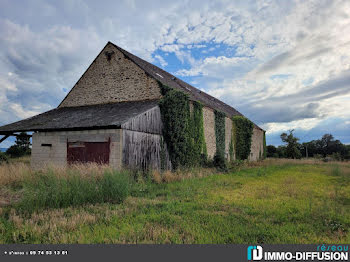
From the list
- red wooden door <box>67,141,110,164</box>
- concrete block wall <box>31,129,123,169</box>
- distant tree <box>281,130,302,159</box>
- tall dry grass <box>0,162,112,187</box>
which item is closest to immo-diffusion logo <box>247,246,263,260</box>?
tall dry grass <box>0,162,112,187</box>

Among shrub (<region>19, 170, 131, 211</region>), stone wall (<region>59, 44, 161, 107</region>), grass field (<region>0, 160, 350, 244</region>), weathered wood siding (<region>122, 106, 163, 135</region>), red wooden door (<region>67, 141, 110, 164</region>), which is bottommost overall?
grass field (<region>0, 160, 350, 244</region>)

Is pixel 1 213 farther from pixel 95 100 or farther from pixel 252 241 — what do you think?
pixel 95 100

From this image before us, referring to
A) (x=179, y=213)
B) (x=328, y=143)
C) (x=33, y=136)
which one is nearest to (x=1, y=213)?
(x=179, y=213)

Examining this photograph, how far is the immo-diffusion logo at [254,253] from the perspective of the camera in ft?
10.3

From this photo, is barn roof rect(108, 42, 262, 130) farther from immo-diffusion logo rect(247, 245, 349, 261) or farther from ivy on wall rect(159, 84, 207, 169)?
immo-diffusion logo rect(247, 245, 349, 261)

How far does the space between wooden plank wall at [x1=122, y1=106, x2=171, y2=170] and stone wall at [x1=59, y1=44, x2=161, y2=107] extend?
8.11 feet

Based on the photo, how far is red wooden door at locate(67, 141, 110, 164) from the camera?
11.6 m

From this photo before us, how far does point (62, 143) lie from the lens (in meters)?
12.8

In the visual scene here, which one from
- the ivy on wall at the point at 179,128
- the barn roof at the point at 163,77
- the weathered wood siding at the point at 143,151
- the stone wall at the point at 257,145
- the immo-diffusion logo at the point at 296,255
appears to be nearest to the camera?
the immo-diffusion logo at the point at 296,255

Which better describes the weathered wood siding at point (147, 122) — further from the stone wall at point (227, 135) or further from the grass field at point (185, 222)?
the stone wall at point (227, 135)

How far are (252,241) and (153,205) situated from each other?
3.08m

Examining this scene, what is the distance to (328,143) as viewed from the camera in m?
53.0

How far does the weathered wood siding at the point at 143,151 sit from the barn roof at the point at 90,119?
111 cm

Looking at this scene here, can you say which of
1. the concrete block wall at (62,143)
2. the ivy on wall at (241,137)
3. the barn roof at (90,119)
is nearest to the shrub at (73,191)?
the concrete block wall at (62,143)
